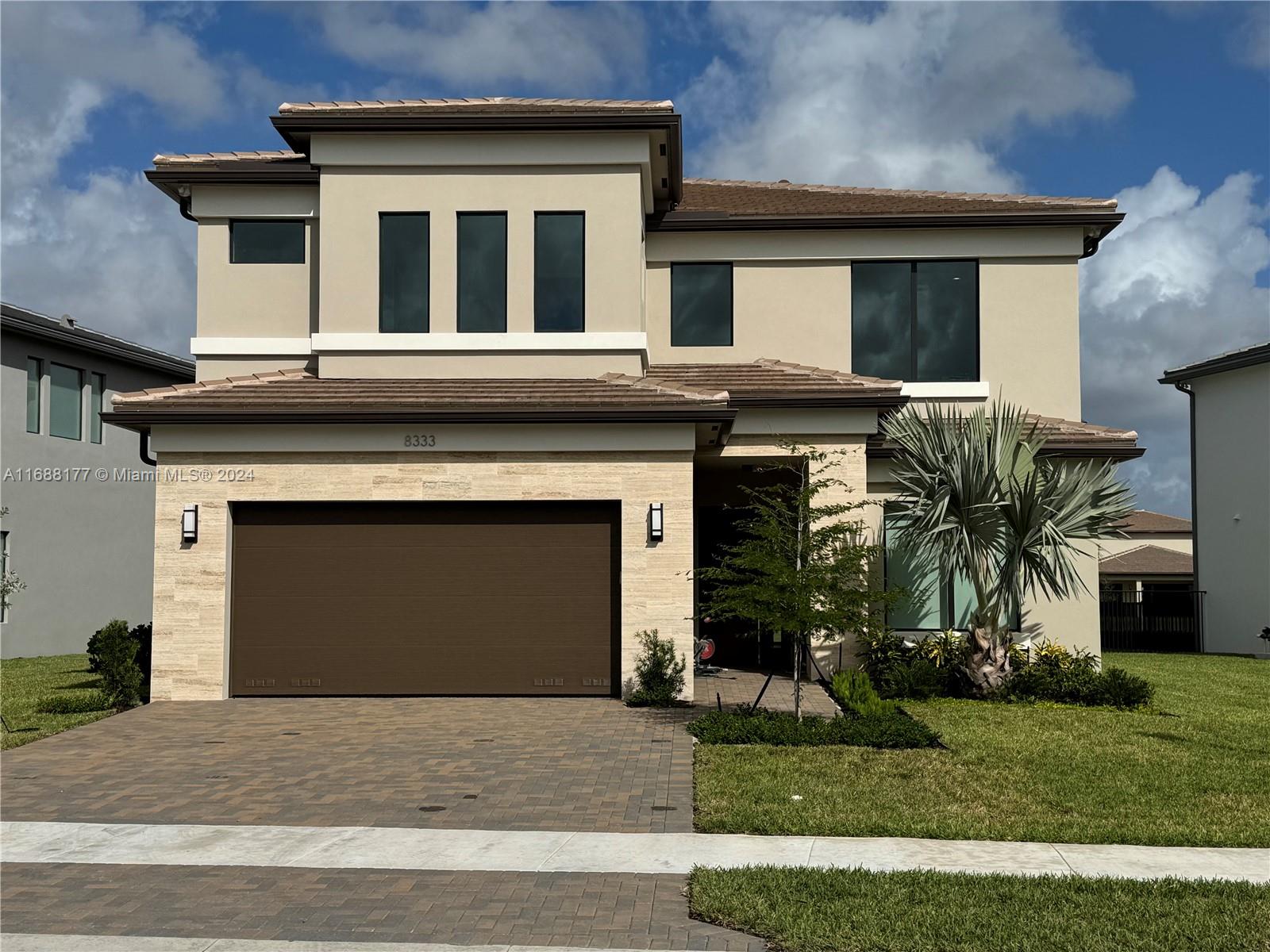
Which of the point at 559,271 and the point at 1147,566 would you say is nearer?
the point at 559,271

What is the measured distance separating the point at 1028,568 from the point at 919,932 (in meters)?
11.6

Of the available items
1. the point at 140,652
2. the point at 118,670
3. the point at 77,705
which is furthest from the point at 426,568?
the point at 77,705

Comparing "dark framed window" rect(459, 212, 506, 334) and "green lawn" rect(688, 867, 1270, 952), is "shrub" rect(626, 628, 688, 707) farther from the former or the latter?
"green lawn" rect(688, 867, 1270, 952)

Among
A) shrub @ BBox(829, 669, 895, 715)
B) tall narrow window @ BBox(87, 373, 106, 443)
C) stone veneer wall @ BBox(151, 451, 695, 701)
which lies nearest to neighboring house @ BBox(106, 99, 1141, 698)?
stone veneer wall @ BBox(151, 451, 695, 701)

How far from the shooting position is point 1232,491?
32688mm

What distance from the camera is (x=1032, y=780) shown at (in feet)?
36.5

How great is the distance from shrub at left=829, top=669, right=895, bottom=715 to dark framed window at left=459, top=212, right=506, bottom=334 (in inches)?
301

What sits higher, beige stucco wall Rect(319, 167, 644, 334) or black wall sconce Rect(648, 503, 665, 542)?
beige stucco wall Rect(319, 167, 644, 334)

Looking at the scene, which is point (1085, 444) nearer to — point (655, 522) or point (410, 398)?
point (655, 522)

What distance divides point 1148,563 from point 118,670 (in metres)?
40.2

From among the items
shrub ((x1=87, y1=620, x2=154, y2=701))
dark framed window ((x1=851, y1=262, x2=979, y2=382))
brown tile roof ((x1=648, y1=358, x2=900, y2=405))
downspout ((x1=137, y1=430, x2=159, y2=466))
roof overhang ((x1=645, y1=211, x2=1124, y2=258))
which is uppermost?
roof overhang ((x1=645, y1=211, x2=1124, y2=258))

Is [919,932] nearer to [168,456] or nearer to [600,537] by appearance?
[600,537]

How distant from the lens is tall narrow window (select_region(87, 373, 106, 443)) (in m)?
28.8

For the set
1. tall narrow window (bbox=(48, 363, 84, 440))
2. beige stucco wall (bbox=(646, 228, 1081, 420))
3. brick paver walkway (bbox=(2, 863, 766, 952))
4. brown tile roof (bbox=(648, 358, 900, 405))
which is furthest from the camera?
tall narrow window (bbox=(48, 363, 84, 440))
